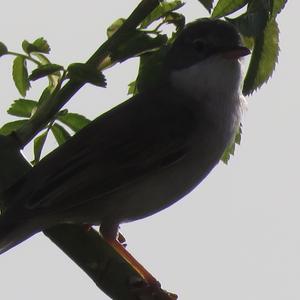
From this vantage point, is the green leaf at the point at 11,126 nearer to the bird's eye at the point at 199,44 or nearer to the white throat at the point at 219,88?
the white throat at the point at 219,88

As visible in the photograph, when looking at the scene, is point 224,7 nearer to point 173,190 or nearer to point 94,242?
point 94,242

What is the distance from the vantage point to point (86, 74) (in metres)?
2.28

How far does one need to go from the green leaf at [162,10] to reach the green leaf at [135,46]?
0.16 metres

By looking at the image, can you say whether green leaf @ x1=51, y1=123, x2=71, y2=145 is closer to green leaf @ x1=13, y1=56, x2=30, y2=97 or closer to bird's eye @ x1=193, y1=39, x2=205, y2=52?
green leaf @ x1=13, y1=56, x2=30, y2=97

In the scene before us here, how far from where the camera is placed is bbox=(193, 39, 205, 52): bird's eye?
4302mm

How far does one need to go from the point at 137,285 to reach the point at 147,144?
167 cm

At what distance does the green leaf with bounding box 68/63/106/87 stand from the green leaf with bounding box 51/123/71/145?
0.55m

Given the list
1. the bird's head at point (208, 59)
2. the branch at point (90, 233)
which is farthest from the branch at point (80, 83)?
the bird's head at point (208, 59)

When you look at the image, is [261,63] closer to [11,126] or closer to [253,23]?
[253,23]

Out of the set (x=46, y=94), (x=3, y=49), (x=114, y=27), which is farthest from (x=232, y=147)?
(x=3, y=49)

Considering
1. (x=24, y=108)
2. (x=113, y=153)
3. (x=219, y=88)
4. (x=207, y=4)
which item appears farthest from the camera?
(x=219, y=88)

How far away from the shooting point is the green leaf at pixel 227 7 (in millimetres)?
2346

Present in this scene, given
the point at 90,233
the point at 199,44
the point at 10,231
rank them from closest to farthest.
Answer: the point at 90,233, the point at 10,231, the point at 199,44

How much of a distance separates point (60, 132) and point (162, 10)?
75cm
